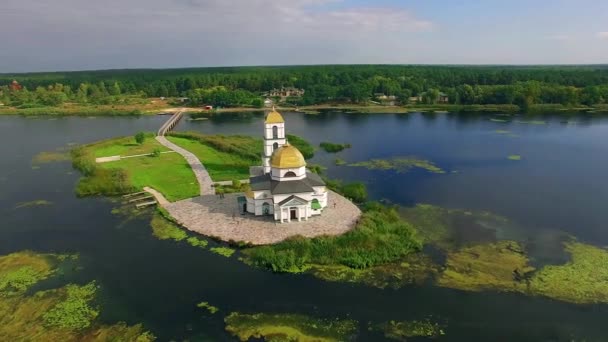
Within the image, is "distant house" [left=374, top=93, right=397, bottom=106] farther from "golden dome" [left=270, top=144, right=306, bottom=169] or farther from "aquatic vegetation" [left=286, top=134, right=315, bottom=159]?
"golden dome" [left=270, top=144, right=306, bottom=169]

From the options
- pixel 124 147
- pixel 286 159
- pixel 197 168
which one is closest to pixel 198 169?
pixel 197 168

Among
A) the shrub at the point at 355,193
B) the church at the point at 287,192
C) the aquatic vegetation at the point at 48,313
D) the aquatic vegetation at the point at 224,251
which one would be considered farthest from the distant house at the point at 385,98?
the aquatic vegetation at the point at 48,313

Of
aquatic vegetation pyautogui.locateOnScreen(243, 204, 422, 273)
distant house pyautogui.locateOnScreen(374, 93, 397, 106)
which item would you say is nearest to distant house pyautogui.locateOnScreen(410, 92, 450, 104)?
distant house pyautogui.locateOnScreen(374, 93, 397, 106)

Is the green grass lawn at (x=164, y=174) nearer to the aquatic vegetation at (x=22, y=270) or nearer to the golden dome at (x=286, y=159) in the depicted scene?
the golden dome at (x=286, y=159)

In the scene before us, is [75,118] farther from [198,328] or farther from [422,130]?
[198,328]

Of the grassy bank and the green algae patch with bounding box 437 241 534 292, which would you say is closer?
the green algae patch with bounding box 437 241 534 292

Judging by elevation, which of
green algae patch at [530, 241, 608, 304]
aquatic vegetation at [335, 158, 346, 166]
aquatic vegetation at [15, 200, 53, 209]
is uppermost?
aquatic vegetation at [335, 158, 346, 166]
